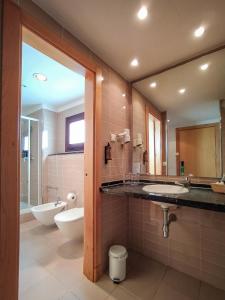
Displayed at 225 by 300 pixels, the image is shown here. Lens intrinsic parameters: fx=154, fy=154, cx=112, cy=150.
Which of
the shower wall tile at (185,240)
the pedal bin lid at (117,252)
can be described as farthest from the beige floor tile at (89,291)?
the shower wall tile at (185,240)

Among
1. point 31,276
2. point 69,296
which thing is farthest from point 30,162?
point 69,296

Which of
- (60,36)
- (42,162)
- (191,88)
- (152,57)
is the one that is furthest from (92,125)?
(42,162)

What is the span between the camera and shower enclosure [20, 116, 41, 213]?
10.5 ft

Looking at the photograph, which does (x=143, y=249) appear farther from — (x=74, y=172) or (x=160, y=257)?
(x=74, y=172)

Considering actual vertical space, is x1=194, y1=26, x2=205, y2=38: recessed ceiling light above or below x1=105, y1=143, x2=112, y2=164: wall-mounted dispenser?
above

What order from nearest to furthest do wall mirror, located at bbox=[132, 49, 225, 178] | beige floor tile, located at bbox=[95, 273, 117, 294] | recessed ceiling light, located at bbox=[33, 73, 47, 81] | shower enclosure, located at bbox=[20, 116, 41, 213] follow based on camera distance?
1. beige floor tile, located at bbox=[95, 273, 117, 294]
2. wall mirror, located at bbox=[132, 49, 225, 178]
3. recessed ceiling light, located at bbox=[33, 73, 47, 81]
4. shower enclosure, located at bbox=[20, 116, 41, 213]

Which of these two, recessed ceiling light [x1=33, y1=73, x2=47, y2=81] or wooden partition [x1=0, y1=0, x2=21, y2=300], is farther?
recessed ceiling light [x1=33, y1=73, x2=47, y2=81]

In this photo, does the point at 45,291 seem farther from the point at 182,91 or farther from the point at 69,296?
the point at 182,91

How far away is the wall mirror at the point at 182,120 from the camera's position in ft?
4.98

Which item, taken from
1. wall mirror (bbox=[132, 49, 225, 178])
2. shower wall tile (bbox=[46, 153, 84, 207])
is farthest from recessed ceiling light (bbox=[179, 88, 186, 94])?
shower wall tile (bbox=[46, 153, 84, 207])

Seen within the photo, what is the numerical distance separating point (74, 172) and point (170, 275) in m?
1.88

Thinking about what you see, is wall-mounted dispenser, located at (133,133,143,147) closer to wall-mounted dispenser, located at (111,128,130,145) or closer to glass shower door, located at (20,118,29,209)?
wall-mounted dispenser, located at (111,128,130,145)

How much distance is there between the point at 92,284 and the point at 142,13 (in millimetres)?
2260

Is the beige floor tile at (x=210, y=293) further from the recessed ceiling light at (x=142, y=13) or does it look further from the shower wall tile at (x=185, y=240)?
the recessed ceiling light at (x=142, y=13)
